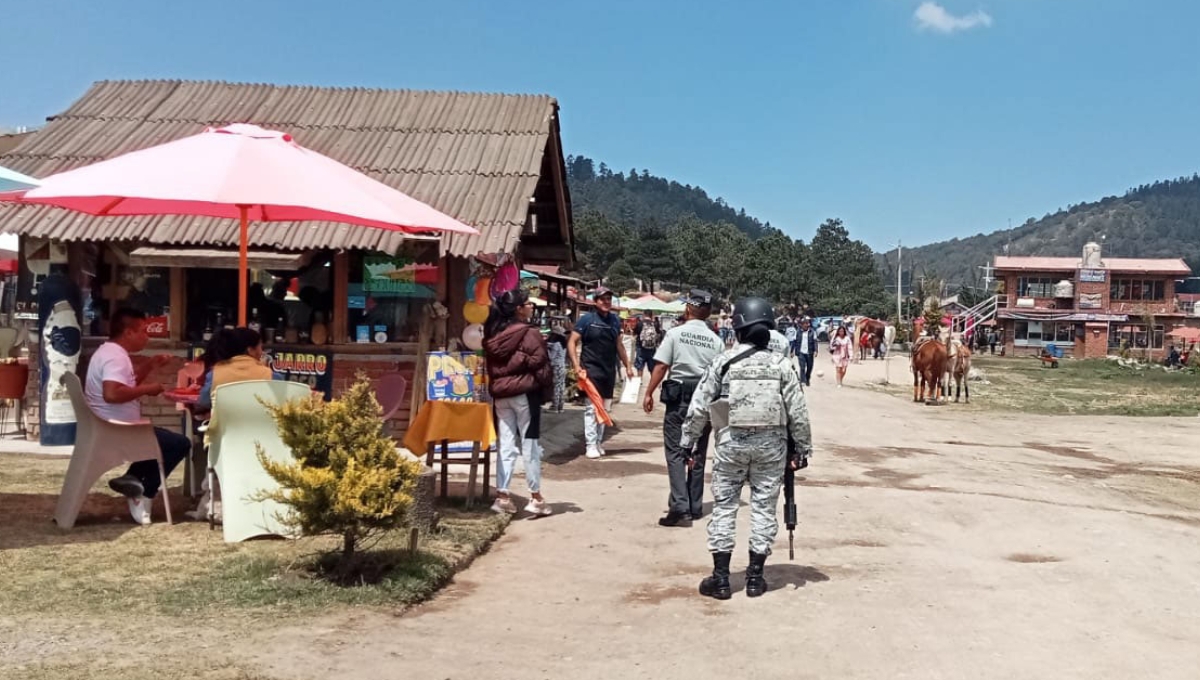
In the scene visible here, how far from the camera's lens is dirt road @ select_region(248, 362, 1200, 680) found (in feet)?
17.4

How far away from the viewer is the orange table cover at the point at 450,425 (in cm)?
884

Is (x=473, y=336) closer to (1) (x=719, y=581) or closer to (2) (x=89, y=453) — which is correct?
(2) (x=89, y=453)

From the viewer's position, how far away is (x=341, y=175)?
8.00m

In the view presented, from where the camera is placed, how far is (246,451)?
7.35 metres

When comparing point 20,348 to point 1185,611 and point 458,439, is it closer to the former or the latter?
point 458,439

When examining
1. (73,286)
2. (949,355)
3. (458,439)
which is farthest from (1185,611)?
(949,355)

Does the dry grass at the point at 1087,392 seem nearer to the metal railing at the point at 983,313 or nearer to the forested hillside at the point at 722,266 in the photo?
the metal railing at the point at 983,313

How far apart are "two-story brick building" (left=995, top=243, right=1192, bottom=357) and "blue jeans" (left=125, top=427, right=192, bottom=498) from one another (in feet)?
249

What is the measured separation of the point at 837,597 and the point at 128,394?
4.92 metres

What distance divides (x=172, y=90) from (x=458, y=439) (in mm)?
8375

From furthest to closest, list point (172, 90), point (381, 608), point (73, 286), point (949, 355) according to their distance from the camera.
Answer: point (949, 355) → point (172, 90) → point (73, 286) → point (381, 608)

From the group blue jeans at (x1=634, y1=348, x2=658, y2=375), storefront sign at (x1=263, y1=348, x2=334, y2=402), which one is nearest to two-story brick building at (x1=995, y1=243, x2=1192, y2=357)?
blue jeans at (x1=634, y1=348, x2=658, y2=375)

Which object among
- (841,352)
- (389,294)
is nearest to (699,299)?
(389,294)

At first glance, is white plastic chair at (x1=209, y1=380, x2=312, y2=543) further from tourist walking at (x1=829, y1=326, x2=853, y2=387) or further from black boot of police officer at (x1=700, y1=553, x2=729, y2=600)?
tourist walking at (x1=829, y1=326, x2=853, y2=387)
